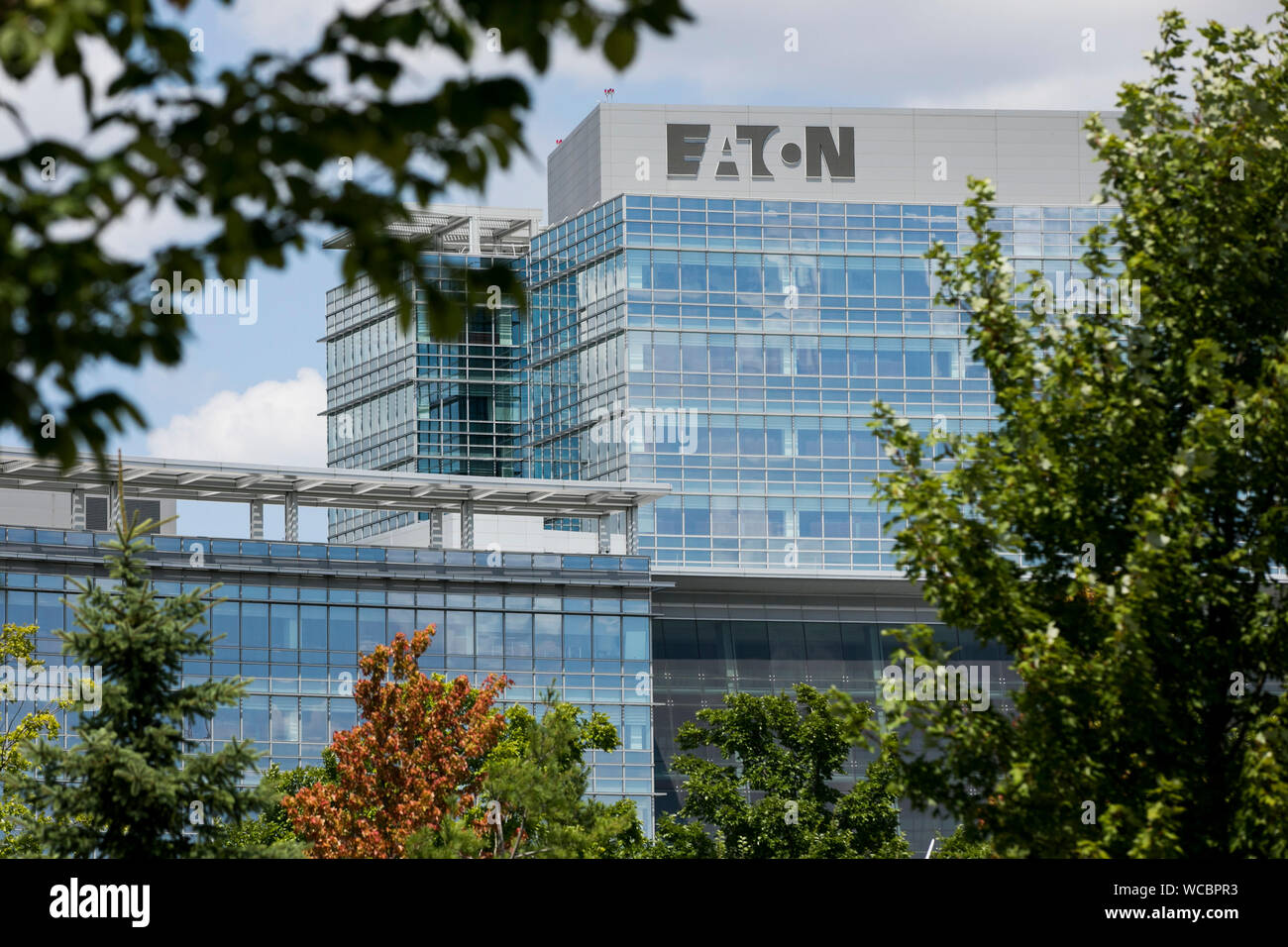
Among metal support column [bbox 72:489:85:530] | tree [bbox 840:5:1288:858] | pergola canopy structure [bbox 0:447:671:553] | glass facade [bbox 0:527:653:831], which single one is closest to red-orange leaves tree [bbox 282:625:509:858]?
tree [bbox 840:5:1288:858]

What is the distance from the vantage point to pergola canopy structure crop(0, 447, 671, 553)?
6350 centimetres

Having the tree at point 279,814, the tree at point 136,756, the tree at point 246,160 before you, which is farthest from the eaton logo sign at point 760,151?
the tree at point 246,160

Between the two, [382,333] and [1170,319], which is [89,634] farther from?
[382,333]

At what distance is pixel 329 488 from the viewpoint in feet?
219

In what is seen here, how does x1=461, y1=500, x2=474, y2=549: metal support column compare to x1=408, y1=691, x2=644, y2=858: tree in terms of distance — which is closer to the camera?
x1=408, y1=691, x2=644, y2=858: tree

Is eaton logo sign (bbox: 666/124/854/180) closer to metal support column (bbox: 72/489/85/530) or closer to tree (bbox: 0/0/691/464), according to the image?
metal support column (bbox: 72/489/85/530)

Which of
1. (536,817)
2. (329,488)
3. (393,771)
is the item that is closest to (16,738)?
(393,771)

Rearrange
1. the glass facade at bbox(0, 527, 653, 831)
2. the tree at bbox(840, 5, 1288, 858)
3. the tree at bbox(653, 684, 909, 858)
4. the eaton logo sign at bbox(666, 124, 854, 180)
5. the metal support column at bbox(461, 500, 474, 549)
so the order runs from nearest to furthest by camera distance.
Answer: the tree at bbox(840, 5, 1288, 858) < the tree at bbox(653, 684, 909, 858) < the glass facade at bbox(0, 527, 653, 831) < the metal support column at bbox(461, 500, 474, 549) < the eaton logo sign at bbox(666, 124, 854, 180)

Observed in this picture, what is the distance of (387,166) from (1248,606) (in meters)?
10.0

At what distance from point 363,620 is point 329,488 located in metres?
5.17

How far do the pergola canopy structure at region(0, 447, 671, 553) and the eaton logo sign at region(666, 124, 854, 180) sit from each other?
3140cm
